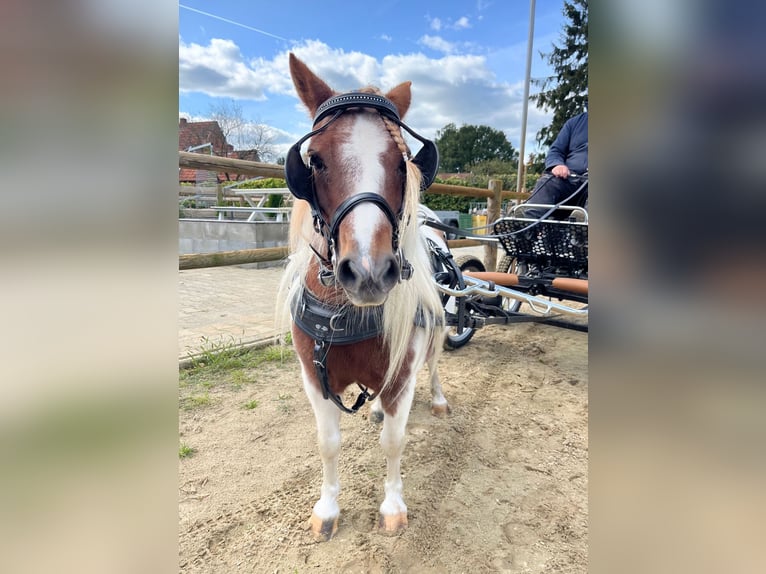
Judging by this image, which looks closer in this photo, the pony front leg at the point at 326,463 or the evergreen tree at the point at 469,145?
the pony front leg at the point at 326,463

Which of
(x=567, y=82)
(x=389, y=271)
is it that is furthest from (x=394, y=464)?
(x=567, y=82)

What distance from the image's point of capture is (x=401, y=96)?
1512 millimetres

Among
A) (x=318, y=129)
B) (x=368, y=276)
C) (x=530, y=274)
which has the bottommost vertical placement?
(x=530, y=274)

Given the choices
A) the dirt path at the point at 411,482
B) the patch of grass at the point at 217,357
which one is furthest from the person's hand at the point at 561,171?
the patch of grass at the point at 217,357

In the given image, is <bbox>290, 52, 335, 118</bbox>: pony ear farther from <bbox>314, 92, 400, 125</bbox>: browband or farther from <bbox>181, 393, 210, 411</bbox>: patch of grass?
<bbox>181, 393, 210, 411</bbox>: patch of grass

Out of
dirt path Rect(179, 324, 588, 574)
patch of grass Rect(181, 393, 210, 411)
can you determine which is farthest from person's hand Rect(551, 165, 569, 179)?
patch of grass Rect(181, 393, 210, 411)

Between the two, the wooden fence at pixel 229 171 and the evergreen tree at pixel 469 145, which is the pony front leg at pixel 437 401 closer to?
the wooden fence at pixel 229 171

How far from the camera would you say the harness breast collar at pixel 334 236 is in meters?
1.18

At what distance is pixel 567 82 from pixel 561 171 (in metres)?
1.45

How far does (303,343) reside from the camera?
1578mm

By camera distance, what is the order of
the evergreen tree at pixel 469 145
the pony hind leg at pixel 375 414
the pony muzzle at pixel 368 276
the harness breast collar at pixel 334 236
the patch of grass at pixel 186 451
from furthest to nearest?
the evergreen tree at pixel 469 145 < the pony hind leg at pixel 375 414 < the patch of grass at pixel 186 451 < the harness breast collar at pixel 334 236 < the pony muzzle at pixel 368 276

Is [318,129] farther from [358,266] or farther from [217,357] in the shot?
[217,357]
